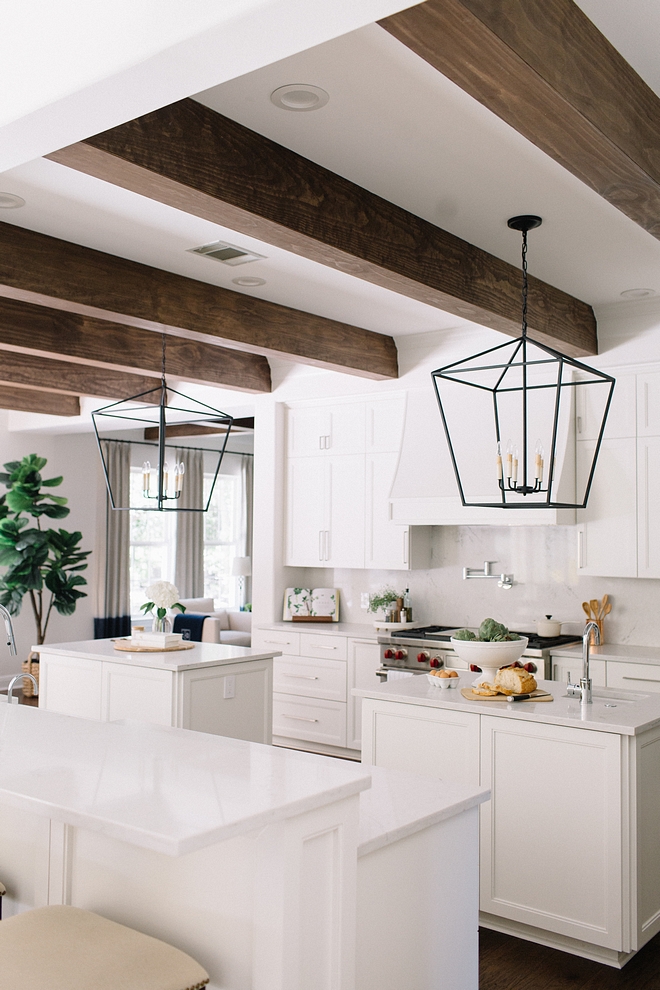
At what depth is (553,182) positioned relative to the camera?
3256 mm

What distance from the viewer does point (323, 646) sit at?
633cm

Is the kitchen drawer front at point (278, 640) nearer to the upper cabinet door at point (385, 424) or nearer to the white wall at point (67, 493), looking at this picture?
the upper cabinet door at point (385, 424)

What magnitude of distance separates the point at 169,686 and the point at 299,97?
9.91 feet

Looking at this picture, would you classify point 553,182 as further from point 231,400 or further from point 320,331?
point 231,400

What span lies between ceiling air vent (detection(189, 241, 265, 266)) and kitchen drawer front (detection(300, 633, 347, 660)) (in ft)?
9.77

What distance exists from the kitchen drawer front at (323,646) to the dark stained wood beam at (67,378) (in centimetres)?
223

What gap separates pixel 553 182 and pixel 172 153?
57.1 inches

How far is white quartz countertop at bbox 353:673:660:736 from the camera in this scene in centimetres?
317

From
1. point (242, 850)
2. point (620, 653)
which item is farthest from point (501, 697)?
point (242, 850)

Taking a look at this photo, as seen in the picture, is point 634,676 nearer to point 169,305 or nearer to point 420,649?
point 420,649

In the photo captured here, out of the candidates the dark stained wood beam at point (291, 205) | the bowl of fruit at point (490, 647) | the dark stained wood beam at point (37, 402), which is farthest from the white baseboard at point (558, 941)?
the dark stained wood beam at point (37, 402)

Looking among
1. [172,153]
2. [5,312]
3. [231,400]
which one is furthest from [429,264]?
[231,400]

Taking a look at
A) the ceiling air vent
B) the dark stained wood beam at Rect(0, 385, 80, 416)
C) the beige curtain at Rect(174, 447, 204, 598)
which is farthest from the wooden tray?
the beige curtain at Rect(174, 447, 204, 598)

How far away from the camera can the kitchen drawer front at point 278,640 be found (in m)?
6.46
